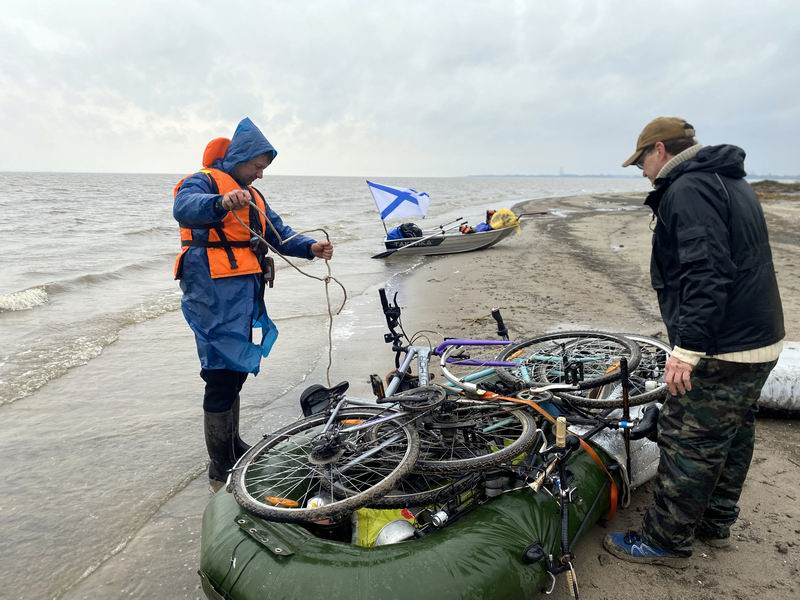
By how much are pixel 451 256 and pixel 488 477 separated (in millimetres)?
14349

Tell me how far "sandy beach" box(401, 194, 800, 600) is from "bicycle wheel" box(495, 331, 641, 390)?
40.4 inches

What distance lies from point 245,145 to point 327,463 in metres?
2.43

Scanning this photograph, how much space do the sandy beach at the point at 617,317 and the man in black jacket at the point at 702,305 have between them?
31 cm

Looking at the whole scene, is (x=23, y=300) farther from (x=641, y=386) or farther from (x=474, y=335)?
(x=641, y=386)

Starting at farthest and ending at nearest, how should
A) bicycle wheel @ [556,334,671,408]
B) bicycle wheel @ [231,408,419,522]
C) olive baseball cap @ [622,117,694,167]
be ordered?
bicycle wheel @ [556,334,671,408] → bicycle wheel @ [231,408,419,522] → olive baseball cap @ [622,117,694,167]

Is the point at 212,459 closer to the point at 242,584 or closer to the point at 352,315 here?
the point at 242,584

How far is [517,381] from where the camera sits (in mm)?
3869

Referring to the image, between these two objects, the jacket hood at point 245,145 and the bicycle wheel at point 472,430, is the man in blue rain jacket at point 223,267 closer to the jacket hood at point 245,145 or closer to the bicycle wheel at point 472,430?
the jacket hood at point 245,145

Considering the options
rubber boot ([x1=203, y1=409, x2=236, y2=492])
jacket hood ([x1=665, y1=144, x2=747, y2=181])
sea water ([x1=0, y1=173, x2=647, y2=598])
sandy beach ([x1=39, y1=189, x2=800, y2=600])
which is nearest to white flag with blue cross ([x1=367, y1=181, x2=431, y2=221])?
sandy beach ([x1=39, y1=189, x2=800, y2=600])

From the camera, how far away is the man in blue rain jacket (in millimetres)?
3777

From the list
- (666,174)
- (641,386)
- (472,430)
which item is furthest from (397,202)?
(666,174)

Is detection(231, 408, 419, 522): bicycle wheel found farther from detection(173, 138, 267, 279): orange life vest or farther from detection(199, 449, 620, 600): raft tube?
detection(173, 138, 267, 279): orange life vest

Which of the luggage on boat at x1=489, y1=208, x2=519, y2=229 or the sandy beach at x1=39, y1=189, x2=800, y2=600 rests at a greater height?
the luggage on boat at x1=489, y1=208, x2=519, y2=229

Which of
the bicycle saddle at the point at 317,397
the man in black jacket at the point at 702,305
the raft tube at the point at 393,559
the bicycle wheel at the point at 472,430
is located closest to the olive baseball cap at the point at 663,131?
the man in black jacket at the point at 702,305
